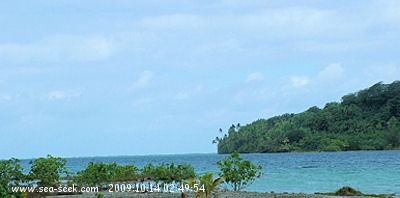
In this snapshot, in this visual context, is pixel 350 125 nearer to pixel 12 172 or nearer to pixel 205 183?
pixel 12 172

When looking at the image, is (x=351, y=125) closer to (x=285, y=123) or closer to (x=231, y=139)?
(x=285, y=123)

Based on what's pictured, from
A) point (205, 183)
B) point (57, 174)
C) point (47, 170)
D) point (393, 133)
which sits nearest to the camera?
point (205, 183)

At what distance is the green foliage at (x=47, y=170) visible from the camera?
21.6 metres

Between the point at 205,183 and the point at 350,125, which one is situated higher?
the point at 350,125

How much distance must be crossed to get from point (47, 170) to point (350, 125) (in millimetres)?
82058

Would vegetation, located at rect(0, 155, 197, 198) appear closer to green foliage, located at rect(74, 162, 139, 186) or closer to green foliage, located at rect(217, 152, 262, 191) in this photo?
green foliage, located at rect(74, 162, 139, 186)

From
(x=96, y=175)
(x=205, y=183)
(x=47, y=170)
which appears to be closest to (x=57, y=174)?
(x=47, y=170)

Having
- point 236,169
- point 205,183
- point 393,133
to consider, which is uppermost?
point 393,133

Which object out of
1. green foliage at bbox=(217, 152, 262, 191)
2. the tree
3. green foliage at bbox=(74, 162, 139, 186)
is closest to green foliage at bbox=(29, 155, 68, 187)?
green foliage at bbox=(74, 162, 139, 186)

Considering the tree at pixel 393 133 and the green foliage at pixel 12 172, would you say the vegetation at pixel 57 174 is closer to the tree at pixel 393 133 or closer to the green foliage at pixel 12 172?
the green foliage at pixel 12 172

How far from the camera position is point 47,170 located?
71.2 feet

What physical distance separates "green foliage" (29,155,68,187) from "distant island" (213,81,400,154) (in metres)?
79.5

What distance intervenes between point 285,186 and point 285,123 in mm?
83022

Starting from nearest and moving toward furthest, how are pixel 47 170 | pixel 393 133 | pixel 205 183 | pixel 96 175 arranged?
pixel 205 183 < pixel 47 170 < pixel 96 175 < pixel 393 133
